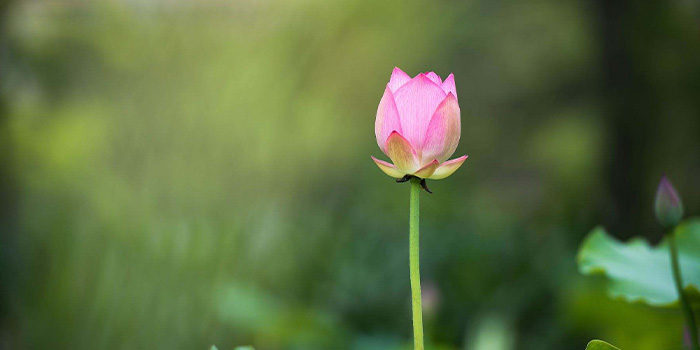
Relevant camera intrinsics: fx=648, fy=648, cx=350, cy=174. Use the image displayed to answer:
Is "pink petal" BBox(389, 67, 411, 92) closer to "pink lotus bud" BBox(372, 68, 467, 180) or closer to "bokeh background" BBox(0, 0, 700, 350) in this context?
"pink lotus bud" BBox(372, 68, 467, 180)

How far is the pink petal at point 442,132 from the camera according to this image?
12.5 inches

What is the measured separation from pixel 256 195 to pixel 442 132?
115 centimetres

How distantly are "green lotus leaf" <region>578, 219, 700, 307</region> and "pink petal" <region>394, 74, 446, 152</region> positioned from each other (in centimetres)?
26

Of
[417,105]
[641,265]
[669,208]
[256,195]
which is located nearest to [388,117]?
[417,105]

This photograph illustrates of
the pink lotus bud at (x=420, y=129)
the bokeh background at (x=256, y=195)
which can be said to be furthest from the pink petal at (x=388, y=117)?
the bokeh background at (x=256, y=195)

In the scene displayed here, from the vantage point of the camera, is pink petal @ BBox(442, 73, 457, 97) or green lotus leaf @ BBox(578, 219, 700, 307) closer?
pink petal @ BBox(442, 73, 457, 97)

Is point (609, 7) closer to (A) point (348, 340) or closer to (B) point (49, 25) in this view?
(A) point (348, 340)

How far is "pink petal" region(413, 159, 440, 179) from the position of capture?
1.03 feet

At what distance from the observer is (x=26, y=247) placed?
119 centimetres

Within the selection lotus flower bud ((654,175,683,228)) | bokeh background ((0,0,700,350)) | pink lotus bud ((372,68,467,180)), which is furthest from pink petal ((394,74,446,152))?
bokeh background ((0,0,700,350))

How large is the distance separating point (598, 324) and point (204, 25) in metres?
1.02

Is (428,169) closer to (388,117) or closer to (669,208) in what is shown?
(388,117)

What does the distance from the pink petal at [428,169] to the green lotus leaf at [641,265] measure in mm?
254

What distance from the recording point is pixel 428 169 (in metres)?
0.32
